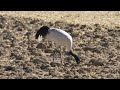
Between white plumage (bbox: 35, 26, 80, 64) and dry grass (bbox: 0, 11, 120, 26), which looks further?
dry grass (bbox: 0, 11, 120, 26)

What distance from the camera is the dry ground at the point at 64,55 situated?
308 inches

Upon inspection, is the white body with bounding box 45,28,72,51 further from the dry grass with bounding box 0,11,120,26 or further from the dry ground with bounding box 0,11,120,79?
the dry grass with bounding box 0,11,120,26

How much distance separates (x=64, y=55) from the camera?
9906mm

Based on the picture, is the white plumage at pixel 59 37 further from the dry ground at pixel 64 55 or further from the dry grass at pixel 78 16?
the dry grass at pixel 78 16

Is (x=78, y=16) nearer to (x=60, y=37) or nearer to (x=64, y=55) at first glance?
(x=64, y=55)

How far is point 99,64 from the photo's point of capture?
8609 mm

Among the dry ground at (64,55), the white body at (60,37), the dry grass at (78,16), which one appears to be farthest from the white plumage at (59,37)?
the dry grass at (78,16)

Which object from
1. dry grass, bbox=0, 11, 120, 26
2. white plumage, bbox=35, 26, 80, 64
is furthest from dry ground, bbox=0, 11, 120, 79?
white plumage, bbox=35, 26, 80, 64

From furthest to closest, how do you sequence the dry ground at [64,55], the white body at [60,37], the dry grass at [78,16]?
1. the dry grass at [78,16]
2. the white body at [60,37]
3. the dry ground at [64,55]

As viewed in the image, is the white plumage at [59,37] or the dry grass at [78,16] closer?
the white plumage at [59,37]

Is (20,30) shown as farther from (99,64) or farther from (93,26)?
(99,64)

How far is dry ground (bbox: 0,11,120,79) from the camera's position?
25.7ft
